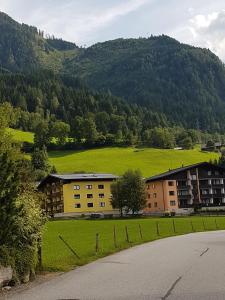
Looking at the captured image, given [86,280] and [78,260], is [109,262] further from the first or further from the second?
[86,280]

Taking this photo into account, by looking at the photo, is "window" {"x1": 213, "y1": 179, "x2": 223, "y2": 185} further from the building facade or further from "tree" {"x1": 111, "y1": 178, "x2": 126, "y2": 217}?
"tree" {"x1": 111, "y1": 178, "x2": 126, "y2": 217}

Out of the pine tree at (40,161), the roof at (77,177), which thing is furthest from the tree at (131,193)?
the pine tree at (40,161)

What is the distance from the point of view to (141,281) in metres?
17.5

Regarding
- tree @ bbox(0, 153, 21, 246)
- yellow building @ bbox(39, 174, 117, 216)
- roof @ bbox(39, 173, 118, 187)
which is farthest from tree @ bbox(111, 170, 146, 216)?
tree @ bbox(0, 153, 21, 246)

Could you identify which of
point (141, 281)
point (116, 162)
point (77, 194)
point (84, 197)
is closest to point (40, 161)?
point (116, 162)

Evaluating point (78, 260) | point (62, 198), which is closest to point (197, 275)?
point (78, 260)

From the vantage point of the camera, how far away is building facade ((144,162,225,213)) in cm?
13788

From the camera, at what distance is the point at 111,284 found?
1700cm

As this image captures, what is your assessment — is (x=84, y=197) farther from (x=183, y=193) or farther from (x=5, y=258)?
(x=5, y=258)

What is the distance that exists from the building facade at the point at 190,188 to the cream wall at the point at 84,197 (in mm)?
12811

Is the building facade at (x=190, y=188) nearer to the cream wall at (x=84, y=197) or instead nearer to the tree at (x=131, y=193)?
the cream wall at (x=84, y=197)

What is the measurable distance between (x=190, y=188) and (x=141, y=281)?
12338cm

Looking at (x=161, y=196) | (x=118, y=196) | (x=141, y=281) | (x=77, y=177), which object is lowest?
(x=141, y=281)

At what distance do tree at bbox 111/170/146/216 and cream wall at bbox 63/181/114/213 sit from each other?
19.5 m
